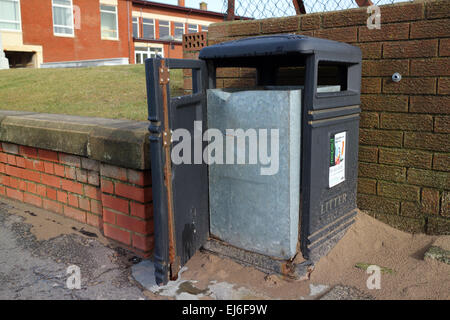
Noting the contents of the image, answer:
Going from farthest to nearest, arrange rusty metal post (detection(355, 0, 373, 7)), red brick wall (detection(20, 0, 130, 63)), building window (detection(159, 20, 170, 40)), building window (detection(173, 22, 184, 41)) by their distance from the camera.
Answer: building window (detection(173, 22, 184, 41)) < building window (detection(159, 20, 170, 40)) < red brick wall (detection(20, 0, 130, 63)) < rusty metal post (detection(355, 0, 373, 7))

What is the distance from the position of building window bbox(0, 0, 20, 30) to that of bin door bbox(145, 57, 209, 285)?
76.8 feet

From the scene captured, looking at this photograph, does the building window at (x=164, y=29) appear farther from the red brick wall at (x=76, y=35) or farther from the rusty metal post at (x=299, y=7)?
the rusty metal post at (x=299, y=7)

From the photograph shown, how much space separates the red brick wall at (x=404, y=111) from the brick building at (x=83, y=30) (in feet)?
47.0

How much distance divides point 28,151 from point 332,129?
300 centimetres

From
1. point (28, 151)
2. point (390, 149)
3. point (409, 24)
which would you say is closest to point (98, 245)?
point (28, 151)

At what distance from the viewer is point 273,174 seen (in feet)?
8.68

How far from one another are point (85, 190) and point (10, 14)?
2314 centimetres

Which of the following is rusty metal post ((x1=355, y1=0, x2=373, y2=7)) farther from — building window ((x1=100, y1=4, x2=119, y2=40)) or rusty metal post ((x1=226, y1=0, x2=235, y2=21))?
building window ((x1=100, y1=4, x2=119, y2=40))

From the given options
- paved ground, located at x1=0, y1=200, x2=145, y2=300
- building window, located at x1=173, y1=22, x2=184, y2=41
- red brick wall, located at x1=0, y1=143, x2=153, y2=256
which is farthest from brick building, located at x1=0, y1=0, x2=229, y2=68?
paved ground, located at x1=0, y1=200, x2=145, y2=300

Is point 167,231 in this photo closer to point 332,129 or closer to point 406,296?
point 332,129

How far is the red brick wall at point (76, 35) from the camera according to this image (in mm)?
22656

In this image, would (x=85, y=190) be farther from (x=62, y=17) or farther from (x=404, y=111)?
(x=62, y=17)

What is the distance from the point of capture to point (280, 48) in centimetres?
248

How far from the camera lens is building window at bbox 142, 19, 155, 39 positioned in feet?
100
